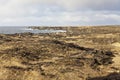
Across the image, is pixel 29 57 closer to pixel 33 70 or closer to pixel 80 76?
pixel 33 70

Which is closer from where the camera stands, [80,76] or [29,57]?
[80,76]

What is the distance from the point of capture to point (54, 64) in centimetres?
3178

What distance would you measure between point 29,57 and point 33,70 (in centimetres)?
587

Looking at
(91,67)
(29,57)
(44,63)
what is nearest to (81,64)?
(91,67)

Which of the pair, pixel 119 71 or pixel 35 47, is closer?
pixel 119 71

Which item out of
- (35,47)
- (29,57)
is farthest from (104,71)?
(35,47)

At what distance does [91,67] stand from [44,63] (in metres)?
5.10

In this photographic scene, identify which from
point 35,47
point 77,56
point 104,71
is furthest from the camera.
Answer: point 35,47

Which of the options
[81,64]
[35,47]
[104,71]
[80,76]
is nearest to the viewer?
[80,76]

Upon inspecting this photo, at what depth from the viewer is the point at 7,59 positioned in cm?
3231

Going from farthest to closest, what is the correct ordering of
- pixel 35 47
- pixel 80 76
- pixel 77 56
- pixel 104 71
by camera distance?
pixel 35 47
pixel 77 56
pixel 104 71
pixel 80 76

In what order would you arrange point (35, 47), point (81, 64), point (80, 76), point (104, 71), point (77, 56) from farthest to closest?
1. point (35, 47)
2. point (77, 56)
3. point (81, 64)
4. point (104, 71)
5. point (80, 76)

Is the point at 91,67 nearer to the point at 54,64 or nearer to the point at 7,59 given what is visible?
the point at 54,64

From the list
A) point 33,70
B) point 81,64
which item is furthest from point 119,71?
point 33,70
